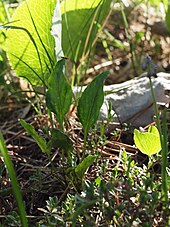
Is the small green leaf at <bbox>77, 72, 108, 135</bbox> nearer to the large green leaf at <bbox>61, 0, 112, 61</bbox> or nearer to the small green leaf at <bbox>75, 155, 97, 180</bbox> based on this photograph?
the small green leaf at <bbox>75, 155, 97, 180</bbox>

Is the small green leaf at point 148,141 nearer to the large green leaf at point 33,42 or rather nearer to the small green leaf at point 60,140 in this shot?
the small green leaf at point 60,140

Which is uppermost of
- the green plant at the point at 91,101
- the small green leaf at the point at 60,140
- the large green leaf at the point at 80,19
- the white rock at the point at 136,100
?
the large green leaf at the point at 80,19

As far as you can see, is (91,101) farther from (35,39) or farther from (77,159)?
(35,39)

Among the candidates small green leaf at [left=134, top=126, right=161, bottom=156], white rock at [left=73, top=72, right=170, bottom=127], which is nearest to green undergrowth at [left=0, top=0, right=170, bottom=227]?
small green leaf at [left=134, top=126, right=161, bottom=156]

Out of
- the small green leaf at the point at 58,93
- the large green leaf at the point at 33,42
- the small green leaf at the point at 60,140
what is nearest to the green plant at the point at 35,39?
the large green leaf at the point at 33,42

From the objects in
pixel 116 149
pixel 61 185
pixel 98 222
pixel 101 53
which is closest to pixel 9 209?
pixel 61 185
